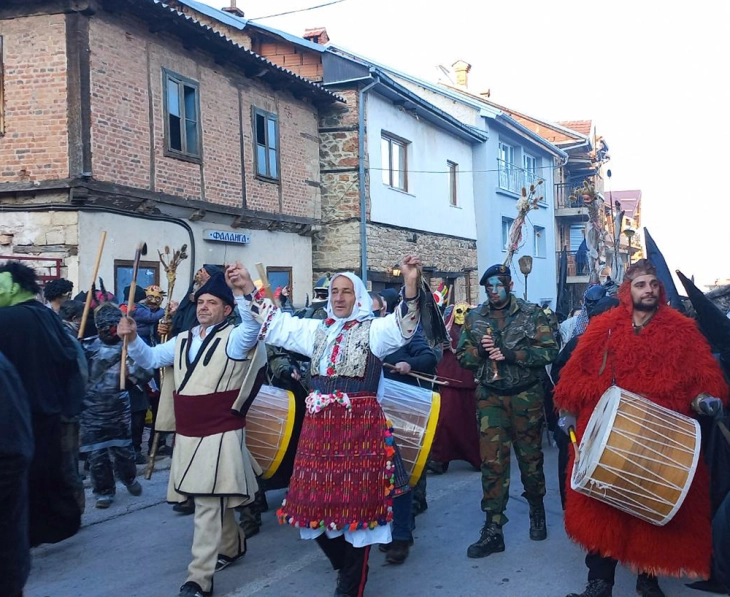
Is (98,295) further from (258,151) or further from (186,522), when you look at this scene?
(258,151)

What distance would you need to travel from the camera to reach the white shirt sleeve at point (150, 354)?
4711 millimetres

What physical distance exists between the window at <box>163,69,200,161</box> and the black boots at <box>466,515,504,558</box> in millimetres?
9232

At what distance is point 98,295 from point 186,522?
2.93m

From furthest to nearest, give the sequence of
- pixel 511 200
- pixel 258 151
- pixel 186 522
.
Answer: pixel 511 200 < pixel 258 151 < pixel 186 522

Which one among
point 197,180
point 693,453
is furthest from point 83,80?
point 693,453

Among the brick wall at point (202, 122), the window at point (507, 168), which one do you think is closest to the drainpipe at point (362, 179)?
the brick wall at point (202, 122)

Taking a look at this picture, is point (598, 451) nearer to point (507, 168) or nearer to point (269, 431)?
point (269, 431)

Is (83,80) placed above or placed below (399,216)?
above

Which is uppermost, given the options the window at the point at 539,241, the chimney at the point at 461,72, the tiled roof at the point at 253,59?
the chimney at the point at 461,72

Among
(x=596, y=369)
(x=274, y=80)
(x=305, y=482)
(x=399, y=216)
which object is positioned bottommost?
(x=305, y=482)

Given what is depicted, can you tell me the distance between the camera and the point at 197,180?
13.2 m

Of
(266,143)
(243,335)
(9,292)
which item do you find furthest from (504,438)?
(266,143)

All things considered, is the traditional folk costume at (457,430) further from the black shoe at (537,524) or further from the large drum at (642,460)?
the large drum at (642,460)

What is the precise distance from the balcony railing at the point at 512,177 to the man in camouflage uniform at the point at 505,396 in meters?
20.9
